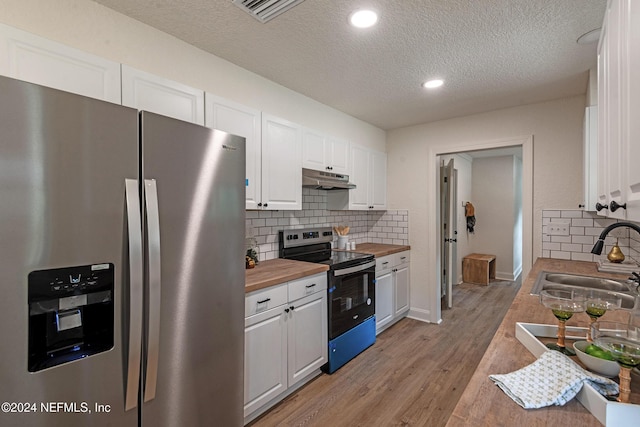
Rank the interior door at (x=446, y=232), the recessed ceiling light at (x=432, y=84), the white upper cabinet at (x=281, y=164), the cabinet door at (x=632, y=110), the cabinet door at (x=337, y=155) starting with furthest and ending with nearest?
the interior door at (x=446, y=232)
the cabinet door at (x=337, y=155)
the recessed ceiling light at (x=432, y=84)
the white upper cabinet at (x=281, y=164)
the cabinet door at (x=632, y=110)

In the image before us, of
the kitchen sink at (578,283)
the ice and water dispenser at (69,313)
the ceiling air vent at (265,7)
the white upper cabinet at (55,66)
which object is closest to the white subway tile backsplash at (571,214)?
the kitchen sink at (578,283)

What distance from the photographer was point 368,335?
3010 mm

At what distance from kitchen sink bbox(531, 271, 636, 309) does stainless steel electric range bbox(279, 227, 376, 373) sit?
53.4 inches

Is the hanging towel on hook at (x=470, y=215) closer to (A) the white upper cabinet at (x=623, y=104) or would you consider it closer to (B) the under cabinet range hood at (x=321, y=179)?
(B) the under cabinet range hood at (x=321, y=179)

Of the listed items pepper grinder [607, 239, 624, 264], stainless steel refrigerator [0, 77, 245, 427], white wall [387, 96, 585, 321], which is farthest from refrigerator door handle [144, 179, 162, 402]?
white wall [387, 96, 585, 321]

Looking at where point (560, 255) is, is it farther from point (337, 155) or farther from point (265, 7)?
point (265, 7)

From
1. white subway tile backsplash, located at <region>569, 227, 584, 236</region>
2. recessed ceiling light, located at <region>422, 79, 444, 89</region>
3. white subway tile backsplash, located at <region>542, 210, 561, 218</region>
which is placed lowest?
white subway tile backsplash, located at <region>569, 227, 584, 236</region>

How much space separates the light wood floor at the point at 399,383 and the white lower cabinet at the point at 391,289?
166 millimetres

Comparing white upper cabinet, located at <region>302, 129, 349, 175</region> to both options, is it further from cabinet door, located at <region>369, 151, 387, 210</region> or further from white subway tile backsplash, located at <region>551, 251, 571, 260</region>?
white subway tile backsplash, located at <region>551, 251, 571, 260</region>

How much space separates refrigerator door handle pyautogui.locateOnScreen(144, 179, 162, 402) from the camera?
3.99ft

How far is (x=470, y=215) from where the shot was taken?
607cm

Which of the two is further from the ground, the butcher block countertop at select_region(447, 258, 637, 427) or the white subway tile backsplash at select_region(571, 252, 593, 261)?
the white subway tile backsplash at select_region(571, 252, 593, 261)

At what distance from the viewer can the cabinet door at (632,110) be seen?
2.36ft

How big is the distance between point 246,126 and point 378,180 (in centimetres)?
211
